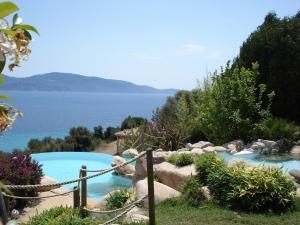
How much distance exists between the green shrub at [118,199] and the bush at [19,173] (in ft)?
5.55

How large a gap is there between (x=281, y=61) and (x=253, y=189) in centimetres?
761

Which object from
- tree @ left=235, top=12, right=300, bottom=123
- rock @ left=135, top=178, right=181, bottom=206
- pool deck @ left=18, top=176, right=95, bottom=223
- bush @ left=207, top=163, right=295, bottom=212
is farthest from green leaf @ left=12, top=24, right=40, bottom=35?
tree @ left=235, top=12, right=300, bottom=123

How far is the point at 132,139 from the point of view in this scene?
14336 mm

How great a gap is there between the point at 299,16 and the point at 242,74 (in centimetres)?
349

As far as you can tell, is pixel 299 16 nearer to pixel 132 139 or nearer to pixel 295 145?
pixel 295 145

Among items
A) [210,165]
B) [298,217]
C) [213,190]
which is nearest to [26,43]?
[298,217]

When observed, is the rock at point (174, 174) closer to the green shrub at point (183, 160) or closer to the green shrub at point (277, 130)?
the green shrub at point (183, 160)

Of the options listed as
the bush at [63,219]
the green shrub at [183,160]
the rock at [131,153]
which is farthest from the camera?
the rock at [131,153]

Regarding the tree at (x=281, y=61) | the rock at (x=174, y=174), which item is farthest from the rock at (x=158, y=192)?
the tree at (x=281, y=61)

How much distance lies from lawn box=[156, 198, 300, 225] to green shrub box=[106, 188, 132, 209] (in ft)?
3.18

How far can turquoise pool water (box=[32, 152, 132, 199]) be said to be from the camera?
10370 millimetres

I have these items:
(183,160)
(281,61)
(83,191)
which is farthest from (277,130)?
(83,191)

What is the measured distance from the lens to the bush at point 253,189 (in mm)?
5978

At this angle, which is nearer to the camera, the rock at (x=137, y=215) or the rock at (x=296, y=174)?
the rock at (x=137, y=215)
